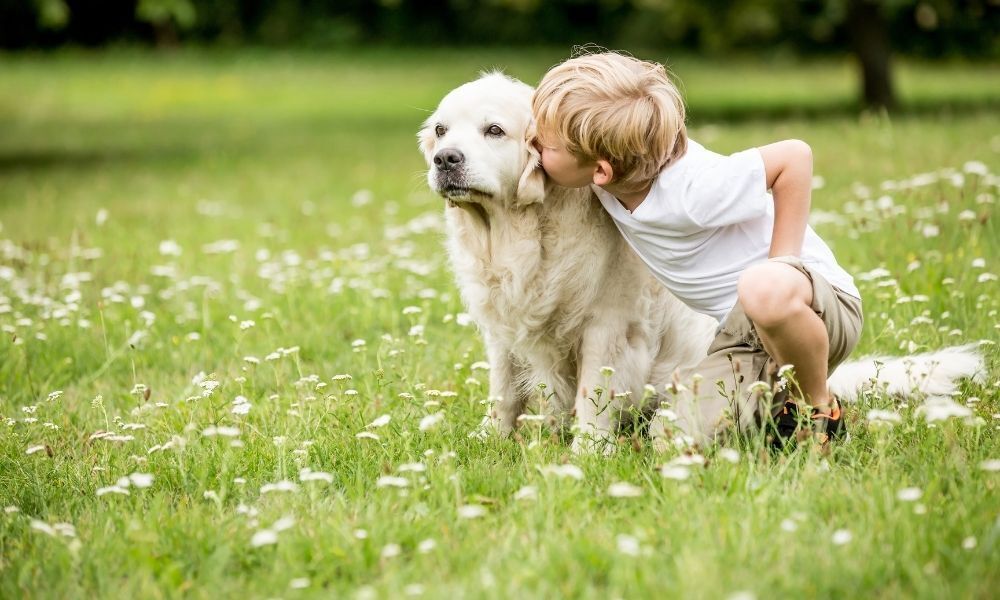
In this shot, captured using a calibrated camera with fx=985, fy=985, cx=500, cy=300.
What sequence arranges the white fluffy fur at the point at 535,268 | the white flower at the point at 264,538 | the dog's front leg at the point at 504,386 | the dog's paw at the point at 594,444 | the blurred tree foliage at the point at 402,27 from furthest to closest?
the blurred tree foliage at the point at 402,27 < the dog's front leg at the point at 504,386 < the white fluffy fur at the point at 535,268 < the dog's paw at the point at 594,444 < the white flower at the point at 264,538

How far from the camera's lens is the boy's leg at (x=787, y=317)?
119 inches

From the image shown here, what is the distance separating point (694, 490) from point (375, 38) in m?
31.9

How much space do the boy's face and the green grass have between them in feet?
2.95

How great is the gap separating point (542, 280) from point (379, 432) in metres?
0.78

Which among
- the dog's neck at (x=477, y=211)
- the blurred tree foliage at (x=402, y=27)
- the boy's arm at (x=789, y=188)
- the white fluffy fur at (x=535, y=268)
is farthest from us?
the blurred tree foliage at (x=402, y=27)

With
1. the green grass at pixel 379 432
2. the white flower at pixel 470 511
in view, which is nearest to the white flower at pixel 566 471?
the green grass at pixel 379 432

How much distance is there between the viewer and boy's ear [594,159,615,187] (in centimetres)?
325

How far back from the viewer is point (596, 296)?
11.6ft

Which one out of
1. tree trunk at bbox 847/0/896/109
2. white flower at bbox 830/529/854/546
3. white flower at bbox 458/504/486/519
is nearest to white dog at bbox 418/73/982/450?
white flower at bbox 458/504/486/519

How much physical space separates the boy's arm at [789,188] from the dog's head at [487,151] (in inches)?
30.5

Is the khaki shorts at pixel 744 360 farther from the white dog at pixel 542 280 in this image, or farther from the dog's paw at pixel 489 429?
the dog's paw at pixel 489 429

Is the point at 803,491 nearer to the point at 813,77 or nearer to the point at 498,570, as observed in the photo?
the point at 498,570

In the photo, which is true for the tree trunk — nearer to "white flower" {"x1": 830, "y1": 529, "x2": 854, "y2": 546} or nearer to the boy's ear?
the boy's ear

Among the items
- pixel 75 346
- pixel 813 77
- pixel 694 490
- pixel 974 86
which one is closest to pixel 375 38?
pixel 813 77
